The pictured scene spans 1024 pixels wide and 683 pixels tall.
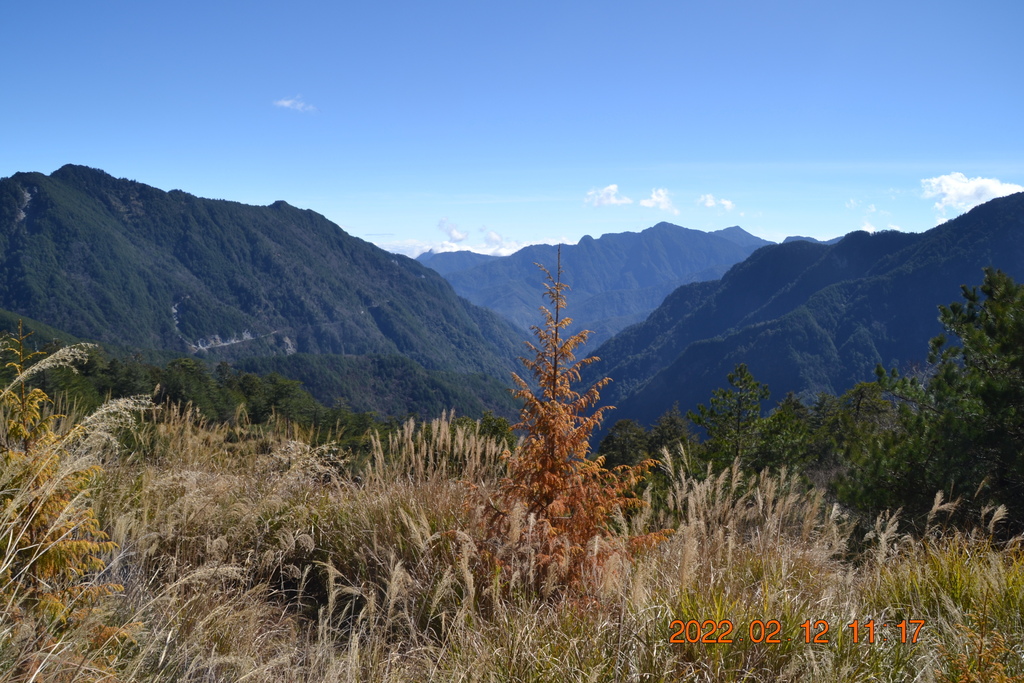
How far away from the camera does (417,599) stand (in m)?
3.40

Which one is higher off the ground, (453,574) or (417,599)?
(453,574)

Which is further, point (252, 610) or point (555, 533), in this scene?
point (555, 533)

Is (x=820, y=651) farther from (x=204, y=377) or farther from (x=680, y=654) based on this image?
(x=204, y=377)

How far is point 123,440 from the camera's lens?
637cm

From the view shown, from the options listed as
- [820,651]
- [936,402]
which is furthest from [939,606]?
[936,402]

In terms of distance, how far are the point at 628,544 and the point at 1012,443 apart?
5.10 m

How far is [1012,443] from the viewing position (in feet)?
20.1

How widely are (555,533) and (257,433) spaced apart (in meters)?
5.37

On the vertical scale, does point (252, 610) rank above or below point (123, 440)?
below

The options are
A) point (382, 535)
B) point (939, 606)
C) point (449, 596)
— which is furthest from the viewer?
point (382, 535)

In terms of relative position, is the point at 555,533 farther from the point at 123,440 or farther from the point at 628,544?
the point at 123,440

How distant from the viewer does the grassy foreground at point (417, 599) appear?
2412mm

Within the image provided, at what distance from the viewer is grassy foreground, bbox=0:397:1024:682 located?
95.0 inches

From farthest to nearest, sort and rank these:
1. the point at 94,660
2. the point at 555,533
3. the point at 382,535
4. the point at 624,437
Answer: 1. the point at 624,437
2. the point at 382,535
3. the point at 555,533
4. the point at 94,660
